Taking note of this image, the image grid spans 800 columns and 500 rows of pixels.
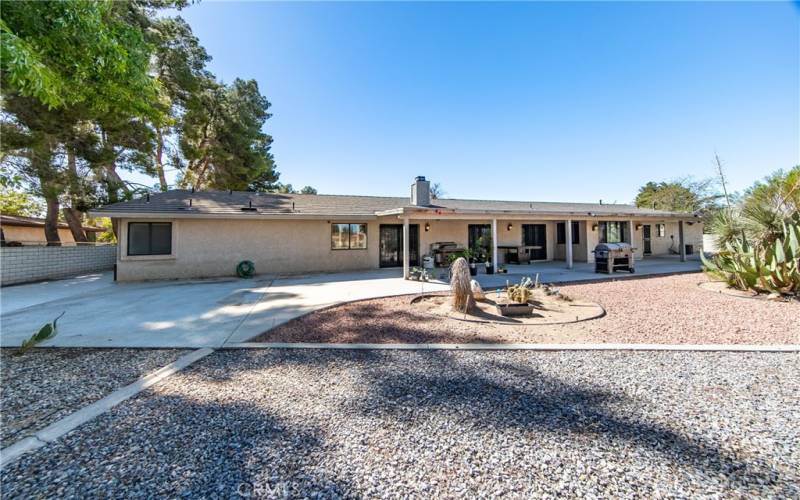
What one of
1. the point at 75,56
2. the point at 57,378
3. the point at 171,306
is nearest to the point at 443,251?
the point at 171,306

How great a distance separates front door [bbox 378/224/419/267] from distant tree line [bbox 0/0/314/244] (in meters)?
8.19

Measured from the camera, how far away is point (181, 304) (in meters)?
7.02

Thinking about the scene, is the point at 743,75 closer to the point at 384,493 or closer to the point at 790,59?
the point at 790,59

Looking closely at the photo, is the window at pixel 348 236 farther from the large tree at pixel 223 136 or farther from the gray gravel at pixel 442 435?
the large tree at pixel 223 136

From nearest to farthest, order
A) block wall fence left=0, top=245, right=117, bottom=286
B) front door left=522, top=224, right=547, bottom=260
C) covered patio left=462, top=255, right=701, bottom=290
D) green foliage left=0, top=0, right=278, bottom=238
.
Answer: green foliage left=0, top=0, right=278, bottom=238
covered patio left=462, top=255, right=701, bottom=290
block wall fence left=0, top=245, right=117, bottom=286
front door left=522, top=224, right=547, bottom=260

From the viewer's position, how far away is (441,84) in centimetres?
1284

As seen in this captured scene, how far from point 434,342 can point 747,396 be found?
327cm

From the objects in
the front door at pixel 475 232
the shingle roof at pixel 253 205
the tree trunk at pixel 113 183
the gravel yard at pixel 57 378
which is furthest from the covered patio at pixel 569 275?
the tree trunk at pixel 113 183

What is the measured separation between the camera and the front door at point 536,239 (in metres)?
15.8

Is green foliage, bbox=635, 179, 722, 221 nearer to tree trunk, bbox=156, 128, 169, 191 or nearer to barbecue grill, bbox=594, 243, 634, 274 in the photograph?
barbecue grill, bbox=594, 243, 634, 274

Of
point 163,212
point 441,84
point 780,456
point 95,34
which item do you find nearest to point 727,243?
point 780,456

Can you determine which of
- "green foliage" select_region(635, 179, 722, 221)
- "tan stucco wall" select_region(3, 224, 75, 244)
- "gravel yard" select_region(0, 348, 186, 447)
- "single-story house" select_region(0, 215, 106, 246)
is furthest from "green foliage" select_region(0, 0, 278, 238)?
"green foliage" select_region(635, 179, 722, 221)

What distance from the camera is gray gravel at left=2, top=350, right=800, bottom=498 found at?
193cm

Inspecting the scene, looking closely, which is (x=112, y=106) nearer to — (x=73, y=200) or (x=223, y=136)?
(x=73, y=200)
